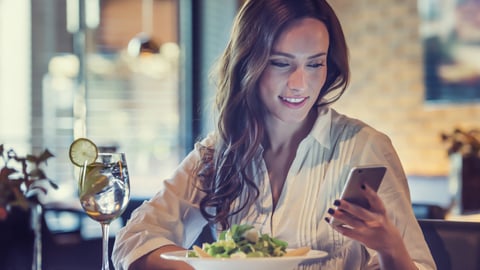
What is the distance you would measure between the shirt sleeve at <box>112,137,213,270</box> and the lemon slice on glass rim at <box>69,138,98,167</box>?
260 mm

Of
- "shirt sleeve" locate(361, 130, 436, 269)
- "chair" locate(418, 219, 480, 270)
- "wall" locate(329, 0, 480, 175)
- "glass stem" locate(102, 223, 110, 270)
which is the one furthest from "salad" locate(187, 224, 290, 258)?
"wall" locate(329, 0, 480, 175)

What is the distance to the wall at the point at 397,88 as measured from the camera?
6.10 meters

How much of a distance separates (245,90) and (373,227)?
21.8 inches

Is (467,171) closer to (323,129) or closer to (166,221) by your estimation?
(323,129)

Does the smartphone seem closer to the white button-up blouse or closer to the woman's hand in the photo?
the woman's hand

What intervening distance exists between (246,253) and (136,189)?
6.58 metres

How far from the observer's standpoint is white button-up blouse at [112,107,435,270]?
176 cm

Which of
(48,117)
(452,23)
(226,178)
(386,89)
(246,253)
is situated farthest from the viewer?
(48,117)

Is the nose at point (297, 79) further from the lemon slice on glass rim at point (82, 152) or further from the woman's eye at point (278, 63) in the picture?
the lemon slice on glass rim at point (82, 152)

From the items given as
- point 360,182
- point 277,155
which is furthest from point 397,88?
point 360,182

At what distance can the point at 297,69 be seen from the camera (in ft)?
5.79

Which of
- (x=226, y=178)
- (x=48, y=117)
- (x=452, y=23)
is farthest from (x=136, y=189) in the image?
(x=226, y=178)

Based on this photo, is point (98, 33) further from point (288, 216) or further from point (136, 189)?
point (288, 216)

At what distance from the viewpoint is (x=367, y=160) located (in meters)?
1.77
